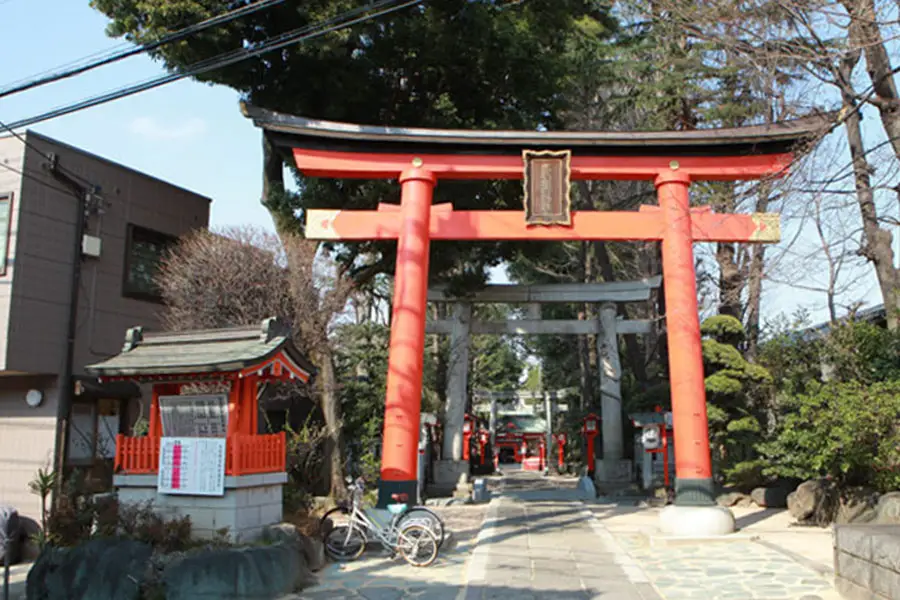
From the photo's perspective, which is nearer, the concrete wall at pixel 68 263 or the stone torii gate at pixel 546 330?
the concrete wall at pixel 68 263

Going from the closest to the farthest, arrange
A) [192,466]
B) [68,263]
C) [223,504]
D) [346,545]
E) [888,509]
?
1. [223,504]
2. [192,466]
3. [346,545]
4. [888,509]
5. [68,263]

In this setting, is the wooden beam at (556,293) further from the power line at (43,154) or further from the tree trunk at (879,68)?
the tree trunk at (879,68)

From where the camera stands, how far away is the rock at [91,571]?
8.14 meters

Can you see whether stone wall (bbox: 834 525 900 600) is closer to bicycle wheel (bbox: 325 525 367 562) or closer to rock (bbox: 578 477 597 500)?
bicycle wheel (bbox: 325 525 367 562)

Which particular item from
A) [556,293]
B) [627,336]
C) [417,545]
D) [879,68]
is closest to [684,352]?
[879,68]

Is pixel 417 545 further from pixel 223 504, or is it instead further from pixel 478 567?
pixel 223 504

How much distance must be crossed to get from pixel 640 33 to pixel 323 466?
1630cm

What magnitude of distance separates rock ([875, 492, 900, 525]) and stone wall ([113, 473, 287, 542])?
887cm

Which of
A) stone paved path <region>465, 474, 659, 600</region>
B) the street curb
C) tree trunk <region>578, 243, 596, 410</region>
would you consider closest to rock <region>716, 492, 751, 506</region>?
stone paved path <region>465, 474, 659, 600</region>

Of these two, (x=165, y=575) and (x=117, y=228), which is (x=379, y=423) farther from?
(x=165, y=575)

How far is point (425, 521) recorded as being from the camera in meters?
10.0

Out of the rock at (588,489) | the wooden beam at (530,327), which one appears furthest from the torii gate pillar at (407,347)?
the rock at (588,489)

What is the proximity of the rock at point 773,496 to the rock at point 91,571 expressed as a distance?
12.6 meters

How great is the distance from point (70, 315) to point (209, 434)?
19.6 ft
